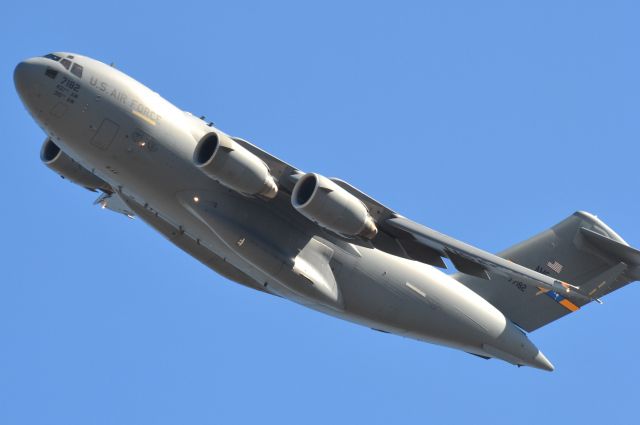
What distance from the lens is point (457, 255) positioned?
15.1m

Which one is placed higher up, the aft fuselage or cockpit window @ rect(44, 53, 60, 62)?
cockpit window @ rect(44, 53, 60, 62)

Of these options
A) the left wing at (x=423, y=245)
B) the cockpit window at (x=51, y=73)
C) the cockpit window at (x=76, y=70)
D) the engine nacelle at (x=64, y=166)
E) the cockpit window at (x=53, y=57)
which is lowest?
Answer: the engine nacelle at (x=64, y=166)

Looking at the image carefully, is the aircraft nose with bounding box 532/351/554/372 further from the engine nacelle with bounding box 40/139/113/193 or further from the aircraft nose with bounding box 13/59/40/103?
the aircraft nose with bounding box 13/59/40/103

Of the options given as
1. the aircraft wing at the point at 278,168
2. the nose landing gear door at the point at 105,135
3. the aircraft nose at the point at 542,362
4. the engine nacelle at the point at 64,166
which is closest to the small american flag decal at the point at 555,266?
the aircraft nose at the point at 542,362

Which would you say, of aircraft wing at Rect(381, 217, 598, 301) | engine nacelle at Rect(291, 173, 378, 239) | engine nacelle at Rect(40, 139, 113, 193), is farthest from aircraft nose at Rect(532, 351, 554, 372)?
engine nacelle at Rect(40, 139, 113, 193)

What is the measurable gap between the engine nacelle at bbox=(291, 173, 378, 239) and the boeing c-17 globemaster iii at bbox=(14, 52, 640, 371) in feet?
0.06

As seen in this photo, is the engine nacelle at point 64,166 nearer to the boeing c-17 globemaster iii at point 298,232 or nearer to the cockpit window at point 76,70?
the boeing c-17 globemaster iii at point 298,232

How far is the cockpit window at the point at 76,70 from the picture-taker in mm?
13758

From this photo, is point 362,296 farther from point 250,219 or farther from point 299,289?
point 250,219

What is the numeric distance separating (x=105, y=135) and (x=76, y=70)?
3.20ft

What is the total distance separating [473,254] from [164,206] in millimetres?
4408

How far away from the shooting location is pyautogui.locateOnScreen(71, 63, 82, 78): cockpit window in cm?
1376

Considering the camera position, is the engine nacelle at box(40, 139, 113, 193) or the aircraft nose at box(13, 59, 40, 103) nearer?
the aircraft nose at box(13, 59, 40, 103)

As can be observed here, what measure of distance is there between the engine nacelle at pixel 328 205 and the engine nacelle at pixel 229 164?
1.80 feet
